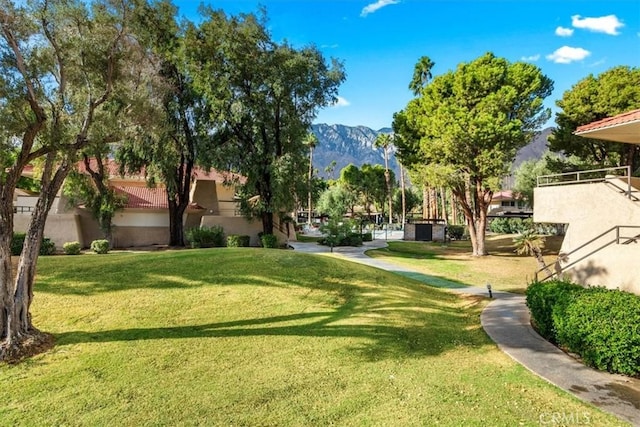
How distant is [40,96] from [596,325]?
12191mm

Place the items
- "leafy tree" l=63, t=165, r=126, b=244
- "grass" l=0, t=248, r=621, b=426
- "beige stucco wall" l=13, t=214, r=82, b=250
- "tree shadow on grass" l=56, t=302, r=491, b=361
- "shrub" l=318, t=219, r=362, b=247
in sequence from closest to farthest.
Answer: "grass" l=0, t=248, r=621, b=426
"tree shadow on grass" l=56, t=302, r=491, b=361
"beige stucco wall" l=13, t=214, r=82, b=250
"leafy tree" l=63, t=165, r=126, b=244
"shrub" l=318, t=219, r=362, b=247

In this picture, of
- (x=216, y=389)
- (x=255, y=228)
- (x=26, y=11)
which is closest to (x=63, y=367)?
(x=216, y=389)

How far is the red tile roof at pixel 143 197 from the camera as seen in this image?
28.9 metres

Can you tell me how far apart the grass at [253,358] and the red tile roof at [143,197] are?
55.5 feet

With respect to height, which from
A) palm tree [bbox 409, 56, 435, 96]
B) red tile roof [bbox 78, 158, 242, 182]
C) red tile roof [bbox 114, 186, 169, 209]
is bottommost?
red tile roof [bbox 114, 186, 169, 209]

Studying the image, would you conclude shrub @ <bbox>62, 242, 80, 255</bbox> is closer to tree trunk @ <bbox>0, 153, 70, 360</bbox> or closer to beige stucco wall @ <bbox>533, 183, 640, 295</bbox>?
tree trunk @ <bbox>0, 153, 70, 360</bbox>

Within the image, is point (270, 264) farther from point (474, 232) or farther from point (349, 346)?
point (474, 232)

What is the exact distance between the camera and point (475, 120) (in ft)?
79.1

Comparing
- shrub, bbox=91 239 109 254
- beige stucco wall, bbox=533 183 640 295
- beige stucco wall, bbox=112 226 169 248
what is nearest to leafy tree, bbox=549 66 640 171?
beige stucco wall, bbox=533 183 640 295

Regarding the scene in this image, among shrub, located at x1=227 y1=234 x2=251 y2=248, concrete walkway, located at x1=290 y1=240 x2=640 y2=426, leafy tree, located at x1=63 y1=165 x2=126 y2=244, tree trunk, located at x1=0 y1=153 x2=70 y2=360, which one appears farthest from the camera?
shrub, located at x1=227 y1=234 x2=251 y2=248

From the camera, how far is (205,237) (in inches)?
1069

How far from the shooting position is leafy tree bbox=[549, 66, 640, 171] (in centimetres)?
2372

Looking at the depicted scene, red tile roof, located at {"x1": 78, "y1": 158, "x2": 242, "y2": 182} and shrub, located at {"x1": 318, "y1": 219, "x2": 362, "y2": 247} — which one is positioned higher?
red tile roof, located at {"x1": 78, "y1": 158, "x2": 242, "y2": 182}

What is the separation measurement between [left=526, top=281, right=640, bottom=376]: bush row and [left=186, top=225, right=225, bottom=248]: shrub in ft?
74.7
